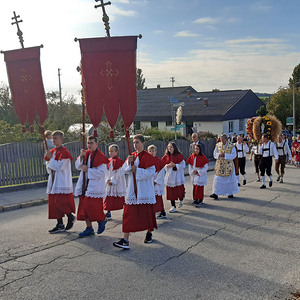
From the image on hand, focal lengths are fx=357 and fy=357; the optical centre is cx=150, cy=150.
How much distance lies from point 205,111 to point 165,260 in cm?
3280

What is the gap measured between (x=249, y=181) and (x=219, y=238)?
7.63m

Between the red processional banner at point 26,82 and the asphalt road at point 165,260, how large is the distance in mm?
2448

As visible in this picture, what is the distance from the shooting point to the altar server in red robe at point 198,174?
9602 mm

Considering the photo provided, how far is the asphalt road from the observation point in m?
4.60

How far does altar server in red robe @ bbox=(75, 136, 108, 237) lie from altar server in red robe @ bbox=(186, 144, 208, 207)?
3572mm

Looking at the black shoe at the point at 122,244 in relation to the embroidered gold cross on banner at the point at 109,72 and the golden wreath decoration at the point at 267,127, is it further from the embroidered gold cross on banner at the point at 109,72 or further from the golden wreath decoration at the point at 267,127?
the golden wreath decoration at the point at 267,127

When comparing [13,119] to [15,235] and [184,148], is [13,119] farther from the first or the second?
[15,235]

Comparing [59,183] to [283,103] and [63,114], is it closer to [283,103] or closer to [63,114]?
[63,114]

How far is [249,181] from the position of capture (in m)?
13.9

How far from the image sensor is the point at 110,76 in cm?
603

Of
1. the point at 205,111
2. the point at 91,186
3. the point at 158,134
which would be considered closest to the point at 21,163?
the point at 91,186

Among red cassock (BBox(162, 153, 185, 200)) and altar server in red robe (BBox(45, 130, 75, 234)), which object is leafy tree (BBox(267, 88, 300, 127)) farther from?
altar server in red robe (BBox(45, 130, 75, 234))

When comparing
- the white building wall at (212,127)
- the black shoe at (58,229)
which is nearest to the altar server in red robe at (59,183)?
the black shoe at (58,229)

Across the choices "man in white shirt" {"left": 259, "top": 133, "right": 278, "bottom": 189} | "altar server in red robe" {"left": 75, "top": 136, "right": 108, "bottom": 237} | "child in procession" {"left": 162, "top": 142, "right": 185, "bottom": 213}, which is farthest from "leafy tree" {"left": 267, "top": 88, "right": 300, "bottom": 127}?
"altar server in red robe" {"left": 75, "top": 136, "right": 108, "bottom": 237}
